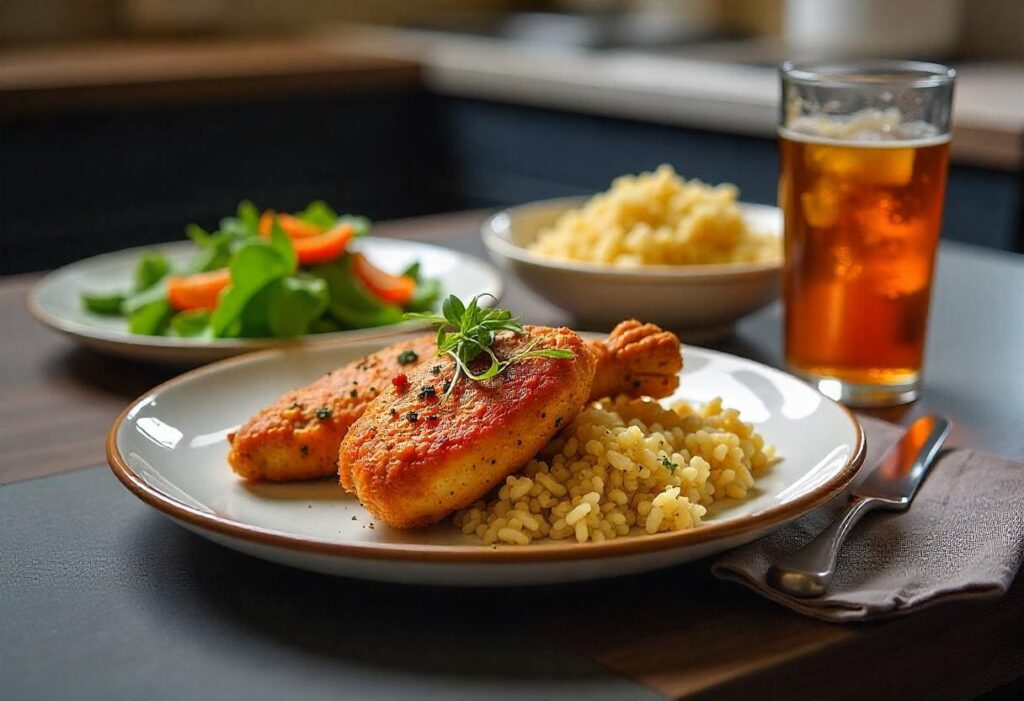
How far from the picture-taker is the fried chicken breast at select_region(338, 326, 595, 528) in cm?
90

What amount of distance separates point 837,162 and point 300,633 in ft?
2.57

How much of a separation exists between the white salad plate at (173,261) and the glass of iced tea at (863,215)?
0.42m

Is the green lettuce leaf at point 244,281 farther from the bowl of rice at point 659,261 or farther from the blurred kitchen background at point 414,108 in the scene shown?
the blurred kitchen background at point 414,108

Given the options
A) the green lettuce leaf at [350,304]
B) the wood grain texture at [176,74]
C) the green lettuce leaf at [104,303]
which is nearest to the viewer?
the green lettuce leaf at [350,304]

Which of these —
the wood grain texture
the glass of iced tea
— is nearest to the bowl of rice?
the glass of iced tea

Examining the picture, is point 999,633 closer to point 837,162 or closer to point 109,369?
point 837,162

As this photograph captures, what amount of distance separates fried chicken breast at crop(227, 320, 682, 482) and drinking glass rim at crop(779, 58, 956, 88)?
40 centimetres

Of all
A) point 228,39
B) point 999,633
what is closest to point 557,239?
point 999,633

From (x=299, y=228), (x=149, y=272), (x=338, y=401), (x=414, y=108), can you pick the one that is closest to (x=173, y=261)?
(x=149, y=272)

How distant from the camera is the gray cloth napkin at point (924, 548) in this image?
86 cm

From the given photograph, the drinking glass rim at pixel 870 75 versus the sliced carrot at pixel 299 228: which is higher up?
the drinking glass rim at pixel 870 75

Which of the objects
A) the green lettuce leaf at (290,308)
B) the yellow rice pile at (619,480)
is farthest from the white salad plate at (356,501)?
the green lettuce leaf at (290,308)

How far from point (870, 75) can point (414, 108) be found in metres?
3.09

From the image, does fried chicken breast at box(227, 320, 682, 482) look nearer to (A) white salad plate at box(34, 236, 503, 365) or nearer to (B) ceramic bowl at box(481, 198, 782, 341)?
(A) white salad plate at box(34, 236, 503, 365)
